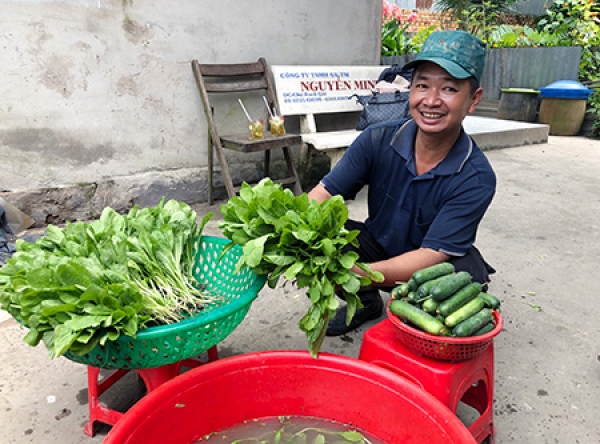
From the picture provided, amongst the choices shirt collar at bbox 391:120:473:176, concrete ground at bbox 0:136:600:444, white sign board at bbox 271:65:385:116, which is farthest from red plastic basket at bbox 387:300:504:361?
white sign board at bbox 271:65:385:116

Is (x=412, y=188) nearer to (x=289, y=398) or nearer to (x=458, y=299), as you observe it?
(x=458, y=299)

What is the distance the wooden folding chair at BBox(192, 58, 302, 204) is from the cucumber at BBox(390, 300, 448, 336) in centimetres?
279

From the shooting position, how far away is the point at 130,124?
13.8ft

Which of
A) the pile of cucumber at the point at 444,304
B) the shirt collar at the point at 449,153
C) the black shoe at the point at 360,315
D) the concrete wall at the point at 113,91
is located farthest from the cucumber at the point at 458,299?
the concrete wall at the point at 113,91

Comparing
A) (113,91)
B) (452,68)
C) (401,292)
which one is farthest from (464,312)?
(113,91)

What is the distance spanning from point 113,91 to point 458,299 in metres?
3.53

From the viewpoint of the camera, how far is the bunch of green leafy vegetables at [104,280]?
54.0 inches

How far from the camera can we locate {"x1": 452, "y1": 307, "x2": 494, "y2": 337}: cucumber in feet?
5.16

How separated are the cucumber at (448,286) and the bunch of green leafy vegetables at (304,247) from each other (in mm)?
203

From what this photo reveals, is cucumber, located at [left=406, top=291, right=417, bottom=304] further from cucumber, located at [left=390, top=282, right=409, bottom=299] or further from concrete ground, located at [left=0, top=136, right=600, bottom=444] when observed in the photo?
concrete ground, located at [left=0, top=136, right=600, bottom=444]

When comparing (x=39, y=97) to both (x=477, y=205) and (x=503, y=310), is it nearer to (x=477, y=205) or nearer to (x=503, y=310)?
(x=477, y=205)

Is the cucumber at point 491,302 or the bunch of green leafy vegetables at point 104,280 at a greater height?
the bunch of green leafy vegetables at point 104,280

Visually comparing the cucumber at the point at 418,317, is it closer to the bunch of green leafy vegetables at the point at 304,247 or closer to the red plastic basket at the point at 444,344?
the red plastic basket at the point at 444,344

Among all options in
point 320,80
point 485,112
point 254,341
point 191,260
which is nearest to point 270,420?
point 191,260
